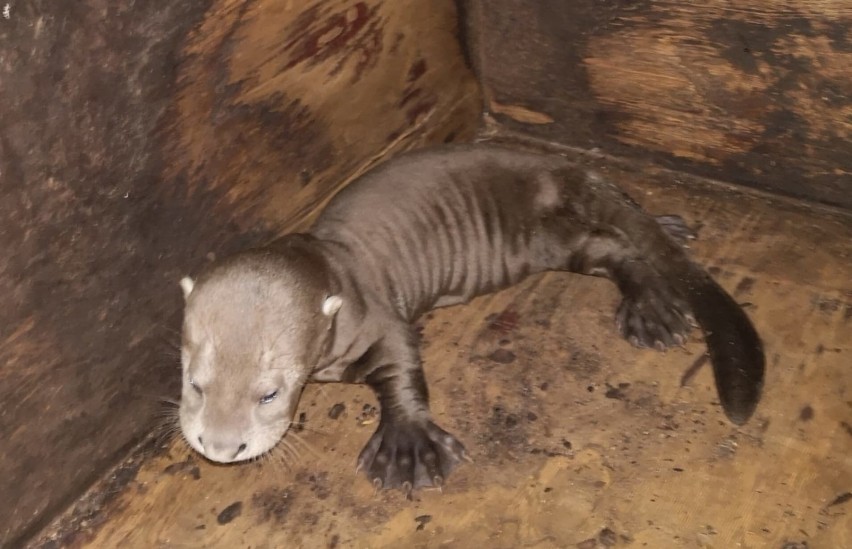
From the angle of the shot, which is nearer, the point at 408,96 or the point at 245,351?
the point at 245,351

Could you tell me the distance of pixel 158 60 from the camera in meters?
1.84

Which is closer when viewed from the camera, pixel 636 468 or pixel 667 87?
pixel 636 468

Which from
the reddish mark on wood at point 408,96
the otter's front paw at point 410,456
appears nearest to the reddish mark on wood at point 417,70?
the reddish mark on wood at point 408,96

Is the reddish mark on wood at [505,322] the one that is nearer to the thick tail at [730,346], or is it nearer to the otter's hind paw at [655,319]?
the otter's hind paw at [655,319]

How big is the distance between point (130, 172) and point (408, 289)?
0.74 meters

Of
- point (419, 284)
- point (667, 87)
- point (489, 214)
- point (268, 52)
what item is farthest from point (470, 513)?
point (667, 87)

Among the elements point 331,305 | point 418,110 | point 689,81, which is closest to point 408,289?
point 331,305

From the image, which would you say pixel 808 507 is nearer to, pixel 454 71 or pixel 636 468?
pixel 636 468

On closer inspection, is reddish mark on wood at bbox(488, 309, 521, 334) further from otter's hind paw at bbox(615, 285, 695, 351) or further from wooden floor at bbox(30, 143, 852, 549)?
otter's hind paw at bbox(615, 285, 695, 351)

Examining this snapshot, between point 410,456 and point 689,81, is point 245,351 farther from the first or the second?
point 689,81

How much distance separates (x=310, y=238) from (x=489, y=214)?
504 mm

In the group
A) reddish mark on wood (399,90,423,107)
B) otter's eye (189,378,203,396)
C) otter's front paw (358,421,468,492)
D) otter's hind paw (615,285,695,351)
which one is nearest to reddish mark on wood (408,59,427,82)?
reddish mark on wood (399,90,423,107)

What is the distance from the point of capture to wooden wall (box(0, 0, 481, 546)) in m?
1.68

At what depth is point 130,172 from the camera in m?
1.89
